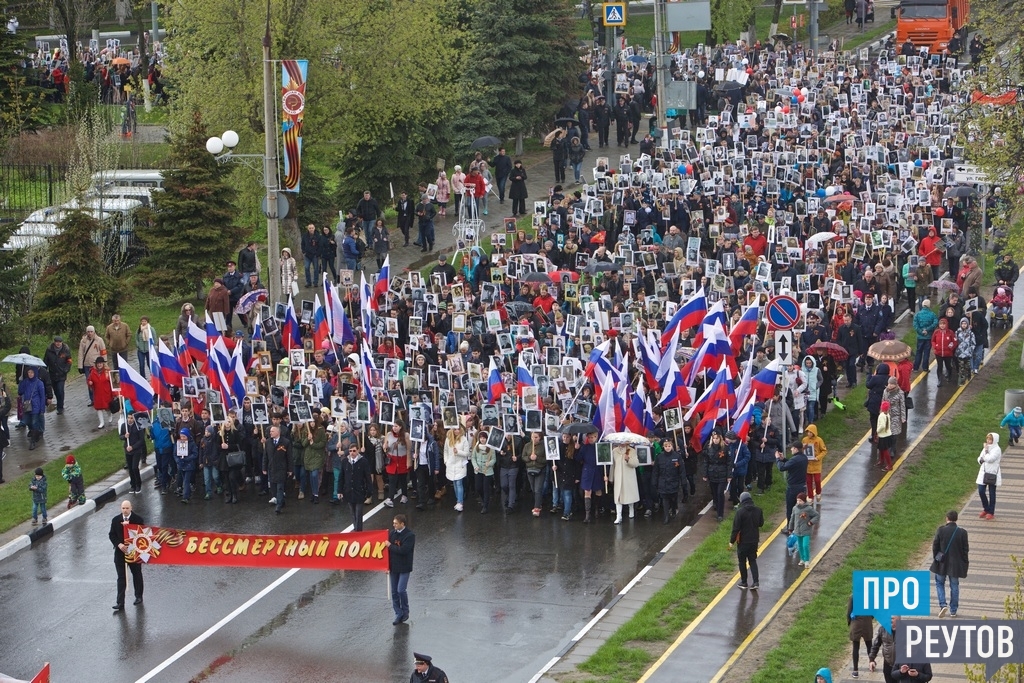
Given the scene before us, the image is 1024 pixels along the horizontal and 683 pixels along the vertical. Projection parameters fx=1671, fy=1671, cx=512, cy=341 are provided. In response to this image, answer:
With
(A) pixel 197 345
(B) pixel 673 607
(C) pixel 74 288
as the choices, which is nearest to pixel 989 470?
(B) pixel 673 607

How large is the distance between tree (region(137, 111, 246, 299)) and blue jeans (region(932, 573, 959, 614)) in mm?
20529

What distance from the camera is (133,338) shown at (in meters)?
35.3

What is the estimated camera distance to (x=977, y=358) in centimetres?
3095

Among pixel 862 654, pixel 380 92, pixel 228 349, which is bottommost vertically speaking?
pixel 862 654

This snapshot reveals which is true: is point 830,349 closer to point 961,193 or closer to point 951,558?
point 951,558

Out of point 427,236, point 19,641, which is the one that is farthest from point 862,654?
point 427,236

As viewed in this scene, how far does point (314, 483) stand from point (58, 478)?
186 inches

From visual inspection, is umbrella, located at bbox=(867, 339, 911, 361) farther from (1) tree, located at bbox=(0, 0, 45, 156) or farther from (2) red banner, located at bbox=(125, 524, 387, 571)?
(1) tree, located at bbox=(0, 0, 45, 156)

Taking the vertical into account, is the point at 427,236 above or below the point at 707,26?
below

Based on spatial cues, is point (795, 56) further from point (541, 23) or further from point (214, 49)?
point (214, 49)

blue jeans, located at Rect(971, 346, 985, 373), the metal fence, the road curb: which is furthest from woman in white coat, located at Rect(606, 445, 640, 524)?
the metal fence

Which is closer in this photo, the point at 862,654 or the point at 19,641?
the point at 862,654

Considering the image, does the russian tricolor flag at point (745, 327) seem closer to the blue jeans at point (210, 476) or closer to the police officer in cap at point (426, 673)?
the blue jeans at point (210, 476)

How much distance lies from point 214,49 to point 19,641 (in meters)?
21.9
